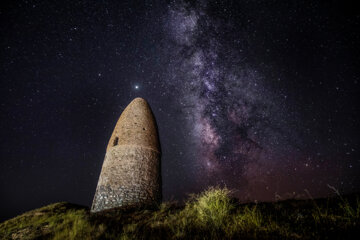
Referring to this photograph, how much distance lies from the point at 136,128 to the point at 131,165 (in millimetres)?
2357

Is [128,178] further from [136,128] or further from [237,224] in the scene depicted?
[237,224]

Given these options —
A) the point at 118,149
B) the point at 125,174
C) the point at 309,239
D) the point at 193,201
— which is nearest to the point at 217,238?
the point at 309,239

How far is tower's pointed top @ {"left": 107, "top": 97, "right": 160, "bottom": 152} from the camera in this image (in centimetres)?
1012

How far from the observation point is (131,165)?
9133mm

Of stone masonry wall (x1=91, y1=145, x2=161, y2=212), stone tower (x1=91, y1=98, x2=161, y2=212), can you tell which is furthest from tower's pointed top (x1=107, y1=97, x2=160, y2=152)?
stone masonry wall (x1=91, y1=145, x2=161, y2=212)

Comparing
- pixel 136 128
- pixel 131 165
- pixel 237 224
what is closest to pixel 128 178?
pixel 131 165

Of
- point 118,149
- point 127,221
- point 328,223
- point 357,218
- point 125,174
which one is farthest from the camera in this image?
point 118,149

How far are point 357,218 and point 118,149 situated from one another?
30.7ft

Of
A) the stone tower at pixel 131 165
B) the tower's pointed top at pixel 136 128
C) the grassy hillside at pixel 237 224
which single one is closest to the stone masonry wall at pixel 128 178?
the stone tower at pixel 131 165

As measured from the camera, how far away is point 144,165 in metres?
9.41

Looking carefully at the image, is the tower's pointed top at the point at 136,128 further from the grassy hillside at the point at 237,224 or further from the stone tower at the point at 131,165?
the grassy hillside at the point at 237,224

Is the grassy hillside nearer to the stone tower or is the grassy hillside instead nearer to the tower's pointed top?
the stone tower

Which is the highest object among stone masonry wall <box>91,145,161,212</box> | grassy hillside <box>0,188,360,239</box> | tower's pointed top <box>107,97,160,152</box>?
tower's pointed top <box>107,97,160,152</box>

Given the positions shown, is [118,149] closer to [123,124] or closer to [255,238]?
[123,124]
